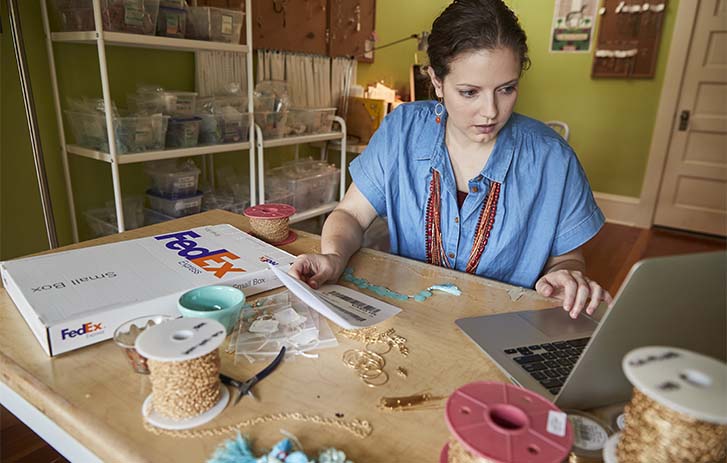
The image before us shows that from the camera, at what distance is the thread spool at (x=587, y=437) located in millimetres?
508

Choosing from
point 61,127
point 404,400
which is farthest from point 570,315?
point 61,127

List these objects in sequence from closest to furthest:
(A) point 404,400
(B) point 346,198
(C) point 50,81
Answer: (A) point 404,400 → (B) point 346,198 → (C) point 50,81

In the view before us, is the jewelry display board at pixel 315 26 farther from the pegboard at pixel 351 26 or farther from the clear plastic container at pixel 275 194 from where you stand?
the clear plastic container at pixel 275 194

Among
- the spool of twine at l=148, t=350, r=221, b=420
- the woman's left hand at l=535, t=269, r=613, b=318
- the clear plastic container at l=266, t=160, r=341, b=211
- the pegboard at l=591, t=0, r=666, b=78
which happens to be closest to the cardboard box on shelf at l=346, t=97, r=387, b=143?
the clear plastic container at l=266, t=160, r=341, b=211

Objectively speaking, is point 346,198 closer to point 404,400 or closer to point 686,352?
point 404,400

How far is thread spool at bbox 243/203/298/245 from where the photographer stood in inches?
42.2

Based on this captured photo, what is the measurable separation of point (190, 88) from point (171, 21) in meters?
0.51

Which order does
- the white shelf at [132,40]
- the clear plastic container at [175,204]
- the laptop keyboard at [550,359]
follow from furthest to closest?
the clear plastic container at [175,204] < the white shelf at [132,40] < the laptop keyboard at [550,359]

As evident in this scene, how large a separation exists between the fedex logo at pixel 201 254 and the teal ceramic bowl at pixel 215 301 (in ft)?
0.24

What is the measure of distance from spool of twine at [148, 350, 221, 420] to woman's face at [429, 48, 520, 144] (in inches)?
30.8

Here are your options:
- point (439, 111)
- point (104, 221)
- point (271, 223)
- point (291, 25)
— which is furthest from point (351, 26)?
point (271, 223)

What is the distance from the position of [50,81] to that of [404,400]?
1903mm

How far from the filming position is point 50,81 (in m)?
1.80

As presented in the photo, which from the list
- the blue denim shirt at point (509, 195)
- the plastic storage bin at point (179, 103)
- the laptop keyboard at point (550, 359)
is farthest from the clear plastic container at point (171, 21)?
the laptop keyboard at point (550, 359)
